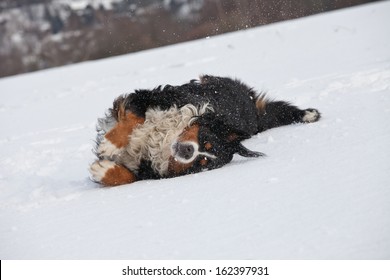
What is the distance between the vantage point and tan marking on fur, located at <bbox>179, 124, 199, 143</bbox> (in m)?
4.36

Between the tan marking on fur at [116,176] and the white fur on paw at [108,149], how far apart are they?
142mm

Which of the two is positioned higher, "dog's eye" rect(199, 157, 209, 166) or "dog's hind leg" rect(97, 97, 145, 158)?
"dog's hind leg" rect(97, 97, 145, 158)

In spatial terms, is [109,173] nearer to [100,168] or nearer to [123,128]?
[100,168]

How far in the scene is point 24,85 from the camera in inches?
664

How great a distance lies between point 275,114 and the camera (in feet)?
20.0

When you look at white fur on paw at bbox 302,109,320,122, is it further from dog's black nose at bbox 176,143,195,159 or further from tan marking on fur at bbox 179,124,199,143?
dog's black nose at bbox 176,143,195,159

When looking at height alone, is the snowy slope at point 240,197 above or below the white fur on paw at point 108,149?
below

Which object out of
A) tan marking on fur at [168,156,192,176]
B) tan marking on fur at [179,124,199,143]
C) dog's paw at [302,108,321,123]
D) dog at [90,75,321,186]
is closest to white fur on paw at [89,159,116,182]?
dog at [90,75,321,186]

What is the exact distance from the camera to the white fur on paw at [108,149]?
14.8 ft

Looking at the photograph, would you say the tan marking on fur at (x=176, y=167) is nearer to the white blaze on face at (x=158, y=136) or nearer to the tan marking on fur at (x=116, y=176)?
the white blaze on face at (x=158, y=136)

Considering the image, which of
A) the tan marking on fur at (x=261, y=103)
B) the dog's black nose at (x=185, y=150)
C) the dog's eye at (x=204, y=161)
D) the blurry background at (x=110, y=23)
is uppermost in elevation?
the blurry background at (x=110, y=23)

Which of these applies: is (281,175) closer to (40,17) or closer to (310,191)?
(310,191)

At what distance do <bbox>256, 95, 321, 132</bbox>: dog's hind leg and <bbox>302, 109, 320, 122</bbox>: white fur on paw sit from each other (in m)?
0.04

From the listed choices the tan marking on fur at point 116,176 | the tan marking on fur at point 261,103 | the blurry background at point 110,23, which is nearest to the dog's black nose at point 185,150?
the tan marking on fur at point 116,176
